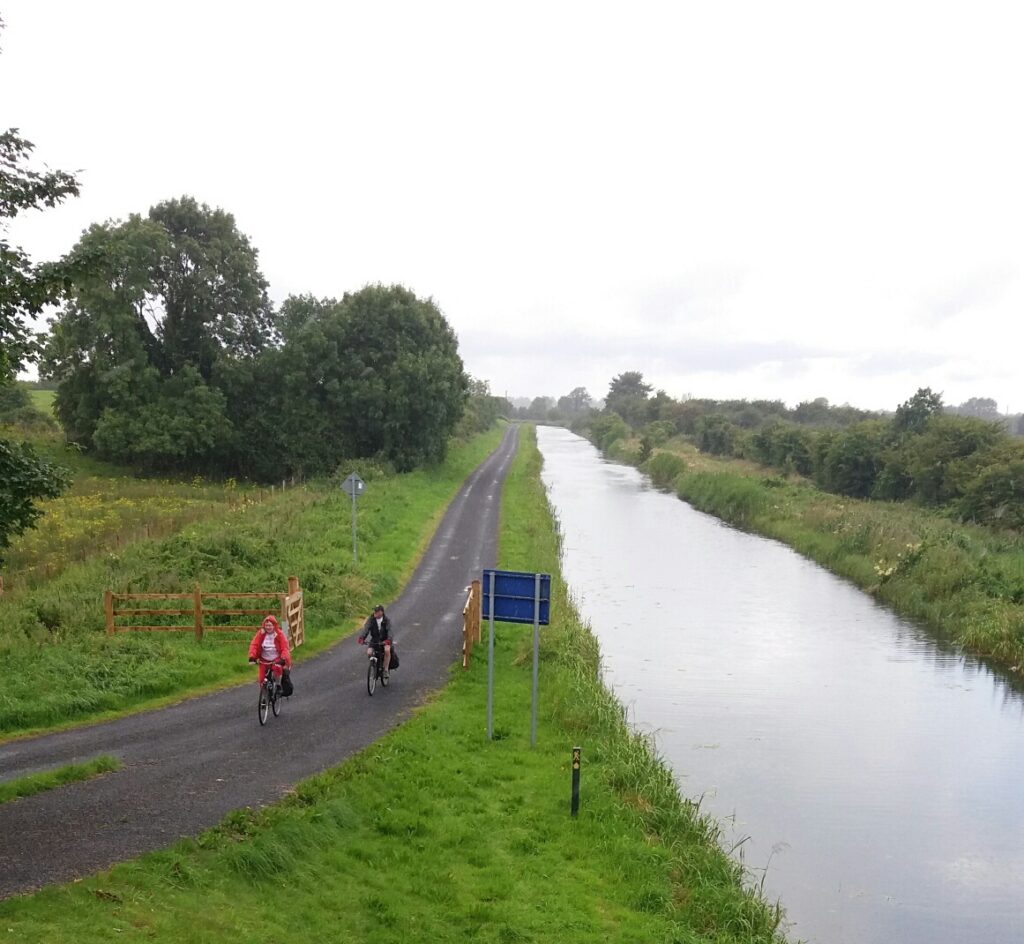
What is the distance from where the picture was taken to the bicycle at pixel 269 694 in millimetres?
14450

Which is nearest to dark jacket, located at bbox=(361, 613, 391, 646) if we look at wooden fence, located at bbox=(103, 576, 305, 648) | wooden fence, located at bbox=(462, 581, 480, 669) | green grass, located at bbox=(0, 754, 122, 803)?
wooden fence, located at bbox=(462, 581, 480, 669)

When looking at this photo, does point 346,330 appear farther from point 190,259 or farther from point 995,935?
point 995,935

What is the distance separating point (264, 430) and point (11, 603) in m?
31.6

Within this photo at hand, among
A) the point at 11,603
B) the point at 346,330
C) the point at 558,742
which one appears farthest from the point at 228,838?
the point at 346,330

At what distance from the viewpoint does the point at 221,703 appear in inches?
611

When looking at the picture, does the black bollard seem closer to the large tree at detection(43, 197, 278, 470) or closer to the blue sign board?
the blue sign board

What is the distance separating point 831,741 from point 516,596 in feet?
29.8

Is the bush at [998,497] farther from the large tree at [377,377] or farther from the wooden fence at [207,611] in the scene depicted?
the wooden fence at [207,611]

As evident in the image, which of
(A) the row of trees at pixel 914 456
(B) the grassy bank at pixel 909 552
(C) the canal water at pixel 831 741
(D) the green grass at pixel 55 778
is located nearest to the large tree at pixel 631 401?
(A) the row of trees at pixel 914 456

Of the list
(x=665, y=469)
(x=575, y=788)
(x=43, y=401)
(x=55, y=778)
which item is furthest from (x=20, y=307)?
(x=43, y=401)

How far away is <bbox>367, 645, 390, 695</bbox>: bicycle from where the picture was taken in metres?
16.5

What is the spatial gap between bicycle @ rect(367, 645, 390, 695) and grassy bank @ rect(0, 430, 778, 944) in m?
1.55

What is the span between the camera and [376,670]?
16750mm

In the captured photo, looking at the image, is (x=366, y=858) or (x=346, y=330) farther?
(x=346, y=330)
